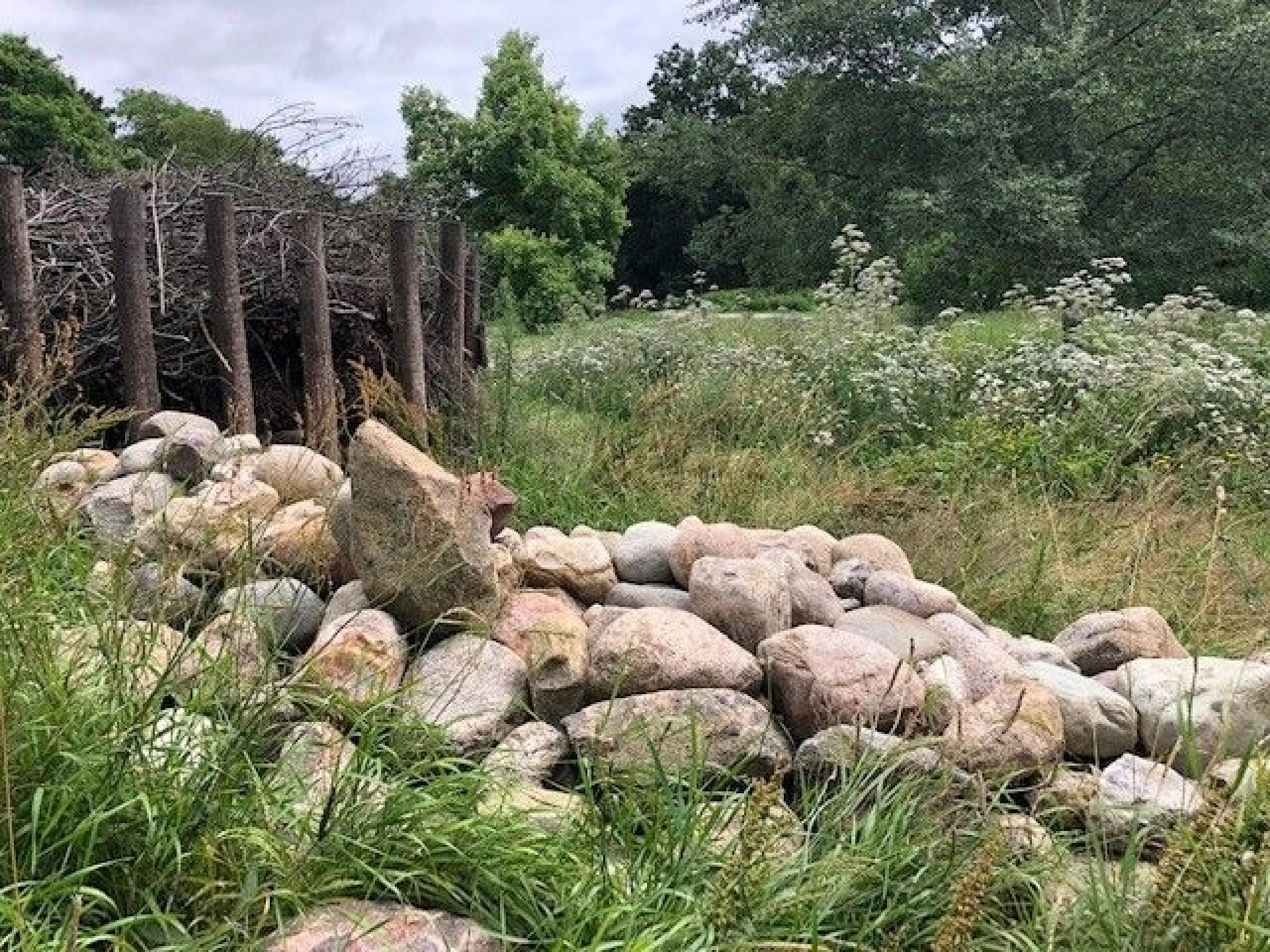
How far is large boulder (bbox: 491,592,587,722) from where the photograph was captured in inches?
117

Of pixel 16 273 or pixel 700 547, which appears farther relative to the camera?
pixel 16 273

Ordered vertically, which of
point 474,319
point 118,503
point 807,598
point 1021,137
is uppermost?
point 1021,137

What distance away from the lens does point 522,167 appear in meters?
21.8

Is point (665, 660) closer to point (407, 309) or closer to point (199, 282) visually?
point (407, 309)

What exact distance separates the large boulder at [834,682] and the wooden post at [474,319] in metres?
5.05

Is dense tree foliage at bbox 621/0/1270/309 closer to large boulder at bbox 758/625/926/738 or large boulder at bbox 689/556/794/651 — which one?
large boulder at bbox 689/556/794/651

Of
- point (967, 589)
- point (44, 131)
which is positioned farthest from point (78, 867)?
point (44, 131)

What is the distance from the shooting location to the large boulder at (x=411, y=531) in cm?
302

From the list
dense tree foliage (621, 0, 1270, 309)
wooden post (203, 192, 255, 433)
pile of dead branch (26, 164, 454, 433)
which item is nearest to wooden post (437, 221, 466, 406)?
pile of dead branch (26, 164, 454, 433)

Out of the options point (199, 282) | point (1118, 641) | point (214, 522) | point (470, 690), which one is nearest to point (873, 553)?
point (1118, 641)

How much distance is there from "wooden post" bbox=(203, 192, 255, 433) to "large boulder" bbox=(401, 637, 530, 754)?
2.72 meters

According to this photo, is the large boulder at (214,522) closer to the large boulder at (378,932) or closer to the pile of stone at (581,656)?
the pile of stone at (581,656)

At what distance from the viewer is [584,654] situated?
3.10 meters

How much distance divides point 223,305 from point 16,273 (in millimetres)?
843
